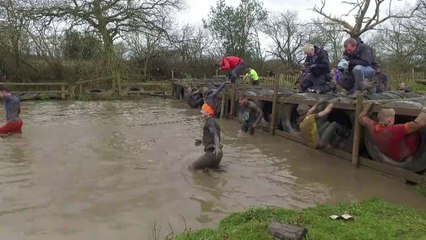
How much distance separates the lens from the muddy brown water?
17.4 feet

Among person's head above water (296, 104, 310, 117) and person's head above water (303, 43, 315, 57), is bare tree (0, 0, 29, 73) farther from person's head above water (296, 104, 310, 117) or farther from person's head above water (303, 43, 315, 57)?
person's head above water (296, 104, 310, 117)

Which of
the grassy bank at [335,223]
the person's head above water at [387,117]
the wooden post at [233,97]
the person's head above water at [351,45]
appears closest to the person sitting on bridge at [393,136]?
the person's head above water at [387,117]

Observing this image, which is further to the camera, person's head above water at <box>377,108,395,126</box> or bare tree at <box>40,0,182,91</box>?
bare tree at <box>40,0,182,91</box>

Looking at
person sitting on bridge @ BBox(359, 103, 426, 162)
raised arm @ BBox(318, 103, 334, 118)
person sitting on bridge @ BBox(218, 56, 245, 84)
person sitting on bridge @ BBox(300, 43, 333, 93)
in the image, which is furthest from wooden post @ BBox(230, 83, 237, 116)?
person sitting on bridge @ BBox(359, 103, 426, 162)

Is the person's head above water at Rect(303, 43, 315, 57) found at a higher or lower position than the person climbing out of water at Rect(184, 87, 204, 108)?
higher

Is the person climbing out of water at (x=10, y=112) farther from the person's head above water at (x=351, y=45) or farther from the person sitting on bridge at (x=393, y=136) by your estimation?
the person sitting on bridge at (x=393, y=136)

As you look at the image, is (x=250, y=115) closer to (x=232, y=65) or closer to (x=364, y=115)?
(x=232, y=65)

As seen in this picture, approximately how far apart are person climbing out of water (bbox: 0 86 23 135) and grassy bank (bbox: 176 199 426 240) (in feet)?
27.5

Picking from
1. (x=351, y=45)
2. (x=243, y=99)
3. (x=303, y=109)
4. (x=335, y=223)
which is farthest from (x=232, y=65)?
(x=335, y=223)

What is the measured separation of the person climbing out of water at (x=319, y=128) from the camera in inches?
353

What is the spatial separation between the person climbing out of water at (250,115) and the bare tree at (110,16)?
50.8 ft

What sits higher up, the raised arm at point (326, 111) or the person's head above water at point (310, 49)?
the person's head above water at point (310, 49)

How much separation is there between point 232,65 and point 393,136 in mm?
8619

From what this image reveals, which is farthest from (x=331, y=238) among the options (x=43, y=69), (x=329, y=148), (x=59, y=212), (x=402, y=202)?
(x=43, y=69)
